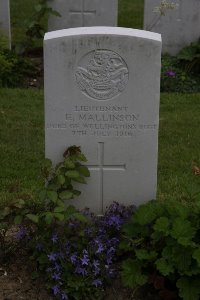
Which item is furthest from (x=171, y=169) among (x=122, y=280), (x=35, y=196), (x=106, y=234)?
(x=122, y=280)

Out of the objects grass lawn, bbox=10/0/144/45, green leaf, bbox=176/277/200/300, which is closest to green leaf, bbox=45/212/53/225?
green leaf, bbox=176/277/200/300

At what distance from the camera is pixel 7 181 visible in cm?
545

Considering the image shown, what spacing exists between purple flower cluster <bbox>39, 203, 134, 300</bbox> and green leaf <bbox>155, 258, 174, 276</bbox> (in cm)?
39

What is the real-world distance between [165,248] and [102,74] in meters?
1.20

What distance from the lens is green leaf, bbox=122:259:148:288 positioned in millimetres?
3681

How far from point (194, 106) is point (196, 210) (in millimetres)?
3943

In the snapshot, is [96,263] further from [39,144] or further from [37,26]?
[37,26]

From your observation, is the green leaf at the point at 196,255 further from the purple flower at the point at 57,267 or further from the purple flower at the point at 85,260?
the purple flower at the point at 57,267

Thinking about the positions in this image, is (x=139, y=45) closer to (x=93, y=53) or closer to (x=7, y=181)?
(x=93, y=53)

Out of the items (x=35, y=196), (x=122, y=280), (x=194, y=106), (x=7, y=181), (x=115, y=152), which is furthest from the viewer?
(x=194, y=106)

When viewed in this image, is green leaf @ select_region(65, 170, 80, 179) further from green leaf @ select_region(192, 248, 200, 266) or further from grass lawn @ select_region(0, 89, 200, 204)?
green leaf @ select_region(192, 248, 200, 266)

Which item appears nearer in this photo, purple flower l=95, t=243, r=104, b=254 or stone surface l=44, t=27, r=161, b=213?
purple flower l=95, t=243, r=104, b=254

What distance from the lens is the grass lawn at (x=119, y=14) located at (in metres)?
11.4

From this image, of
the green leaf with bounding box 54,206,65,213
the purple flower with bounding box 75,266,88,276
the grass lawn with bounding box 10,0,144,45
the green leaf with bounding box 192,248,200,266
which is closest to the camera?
the green leaf with bounding box 192,248,200,266
